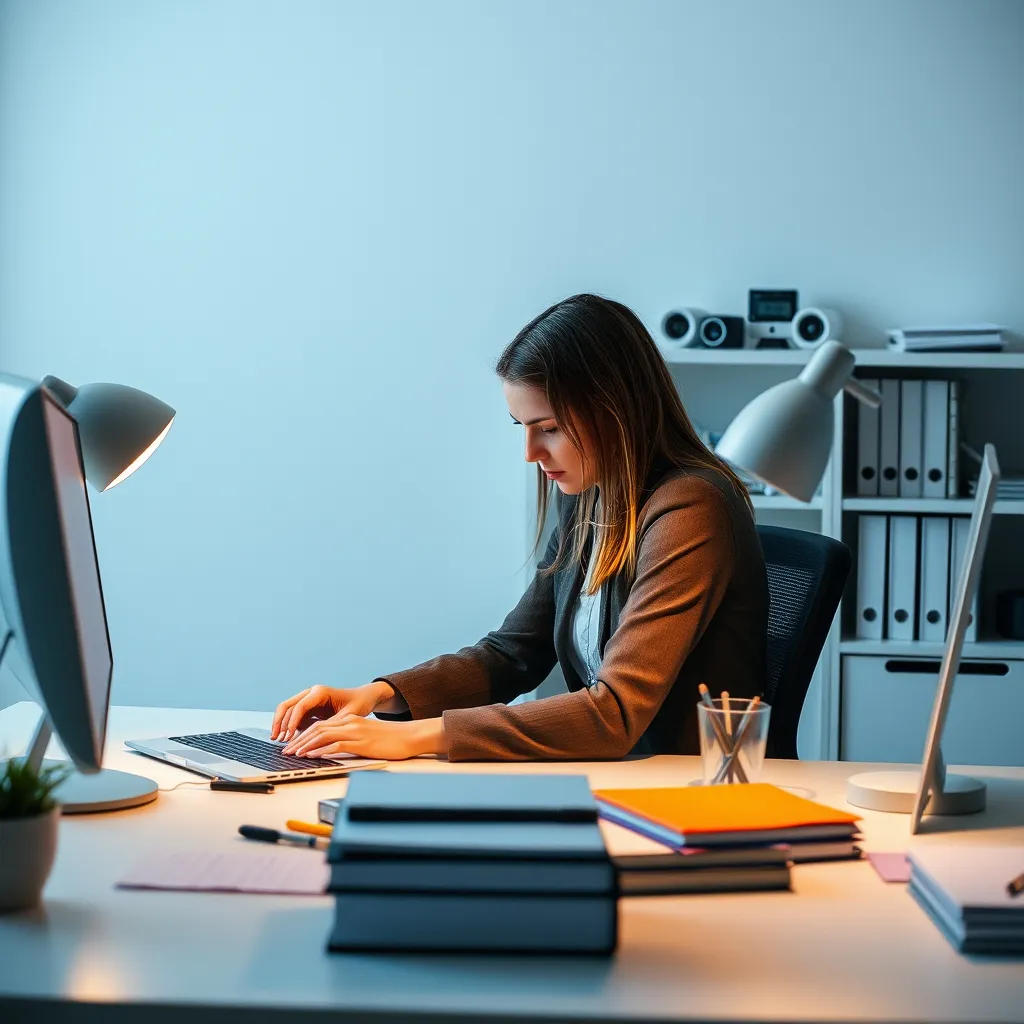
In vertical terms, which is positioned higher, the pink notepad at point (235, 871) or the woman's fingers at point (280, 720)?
the woman's fingers at point (280, 720)

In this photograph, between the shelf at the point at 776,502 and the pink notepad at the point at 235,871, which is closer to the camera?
the pink notepad at the point at 235,871

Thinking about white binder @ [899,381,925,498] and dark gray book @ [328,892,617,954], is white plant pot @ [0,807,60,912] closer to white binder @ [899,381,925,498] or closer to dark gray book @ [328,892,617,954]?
dark gray book @ [328,892,617,954]

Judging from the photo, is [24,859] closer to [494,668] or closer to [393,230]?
[494,668]

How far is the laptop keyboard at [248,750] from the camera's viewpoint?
1.57 m

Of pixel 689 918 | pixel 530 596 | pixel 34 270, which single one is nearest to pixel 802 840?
pixel 689 918

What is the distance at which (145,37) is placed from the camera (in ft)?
11.4

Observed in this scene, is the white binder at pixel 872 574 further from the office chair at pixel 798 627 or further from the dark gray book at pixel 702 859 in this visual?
the dark gray book at pixel 702 859

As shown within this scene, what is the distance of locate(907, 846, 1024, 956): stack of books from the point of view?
3.32 ft

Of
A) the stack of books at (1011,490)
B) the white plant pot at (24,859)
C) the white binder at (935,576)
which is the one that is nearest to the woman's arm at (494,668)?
the white plant pot at (24,859)

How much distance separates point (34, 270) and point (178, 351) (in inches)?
18.2

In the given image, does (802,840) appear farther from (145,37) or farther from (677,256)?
(145,37)

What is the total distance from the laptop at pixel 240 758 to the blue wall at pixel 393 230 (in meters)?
1.72

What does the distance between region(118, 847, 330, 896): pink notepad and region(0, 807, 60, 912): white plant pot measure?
3.3 inches

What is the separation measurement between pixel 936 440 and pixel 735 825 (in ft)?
6.99
